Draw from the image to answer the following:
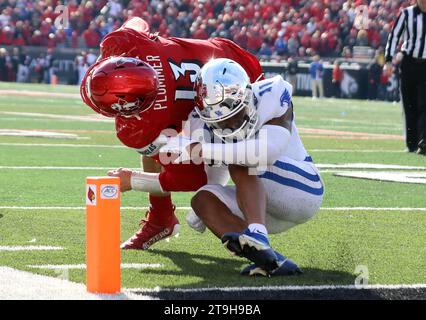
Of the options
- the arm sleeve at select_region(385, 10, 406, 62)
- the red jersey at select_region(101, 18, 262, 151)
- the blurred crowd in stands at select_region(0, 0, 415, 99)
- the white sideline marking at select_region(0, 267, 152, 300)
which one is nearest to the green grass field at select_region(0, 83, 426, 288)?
the white sideline marking at select_region(0, 267, 152, 300)

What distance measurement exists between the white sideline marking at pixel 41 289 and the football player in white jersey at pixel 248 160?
74 cm

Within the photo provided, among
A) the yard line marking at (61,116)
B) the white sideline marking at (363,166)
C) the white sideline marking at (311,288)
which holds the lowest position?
the yard line marking at (61,116)

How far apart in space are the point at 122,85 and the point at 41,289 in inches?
43.0

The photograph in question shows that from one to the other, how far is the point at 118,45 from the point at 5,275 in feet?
4.55

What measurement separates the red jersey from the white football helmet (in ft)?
1.00

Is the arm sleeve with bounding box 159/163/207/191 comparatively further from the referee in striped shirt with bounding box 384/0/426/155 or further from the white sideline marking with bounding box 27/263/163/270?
the referee in striped shirt with bounding box 384/0/426/155

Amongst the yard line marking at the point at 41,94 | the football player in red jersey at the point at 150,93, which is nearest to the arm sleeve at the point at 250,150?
the football player in red jersey at the point at 150,93

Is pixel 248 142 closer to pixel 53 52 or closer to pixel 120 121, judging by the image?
pixel 120 121

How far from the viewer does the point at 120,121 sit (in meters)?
5.28

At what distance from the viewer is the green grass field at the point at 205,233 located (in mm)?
4910

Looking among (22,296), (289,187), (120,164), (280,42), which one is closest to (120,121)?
(289,187)

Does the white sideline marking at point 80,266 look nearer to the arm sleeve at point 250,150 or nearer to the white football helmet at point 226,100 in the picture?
the arm sleeve at point 250,150

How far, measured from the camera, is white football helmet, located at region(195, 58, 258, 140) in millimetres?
4879

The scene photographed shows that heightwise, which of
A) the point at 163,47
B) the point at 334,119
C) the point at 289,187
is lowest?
the point at 334,119
